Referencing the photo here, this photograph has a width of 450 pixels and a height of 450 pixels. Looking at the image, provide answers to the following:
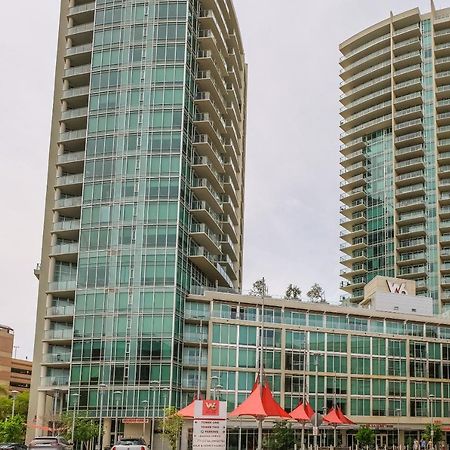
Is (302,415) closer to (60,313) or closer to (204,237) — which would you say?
(204,237)

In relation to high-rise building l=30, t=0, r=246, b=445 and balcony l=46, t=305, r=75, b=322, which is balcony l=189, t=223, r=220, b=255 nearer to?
high-rise building l=30, t=0, r=246, b=445

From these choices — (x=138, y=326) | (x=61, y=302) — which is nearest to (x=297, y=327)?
(x=138, y=326)

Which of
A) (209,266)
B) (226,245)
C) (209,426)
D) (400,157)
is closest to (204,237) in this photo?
(209,266)

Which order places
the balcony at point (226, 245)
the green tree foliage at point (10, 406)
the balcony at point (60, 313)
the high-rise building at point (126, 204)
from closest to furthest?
the high-rise building at point (126, 204) < the balcony at point (60, 313) < the balcony at point (226, 245) < the green tree foliage at point (10, 406)

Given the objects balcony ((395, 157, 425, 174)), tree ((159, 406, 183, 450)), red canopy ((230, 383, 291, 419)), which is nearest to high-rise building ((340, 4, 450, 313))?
balcony ((395, 157, 425, 174))

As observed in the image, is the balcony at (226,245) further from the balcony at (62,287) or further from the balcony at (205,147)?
the balcony at (62,287)

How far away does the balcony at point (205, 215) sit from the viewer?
340 ft

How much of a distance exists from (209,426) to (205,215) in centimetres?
6909

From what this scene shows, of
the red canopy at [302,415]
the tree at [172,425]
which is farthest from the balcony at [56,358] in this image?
the red canopy at [302,415]

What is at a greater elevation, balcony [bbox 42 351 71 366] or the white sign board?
balcony [bbox 42 351 71 366]

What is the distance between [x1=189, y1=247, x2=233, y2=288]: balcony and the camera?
10304 centimetres

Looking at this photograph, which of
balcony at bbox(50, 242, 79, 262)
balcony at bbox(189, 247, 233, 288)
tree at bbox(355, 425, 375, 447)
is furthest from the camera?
balcony at bbox(189, 247, 233, 288)

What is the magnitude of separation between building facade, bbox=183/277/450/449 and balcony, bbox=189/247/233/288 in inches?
178

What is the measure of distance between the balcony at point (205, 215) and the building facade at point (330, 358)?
400 inches
